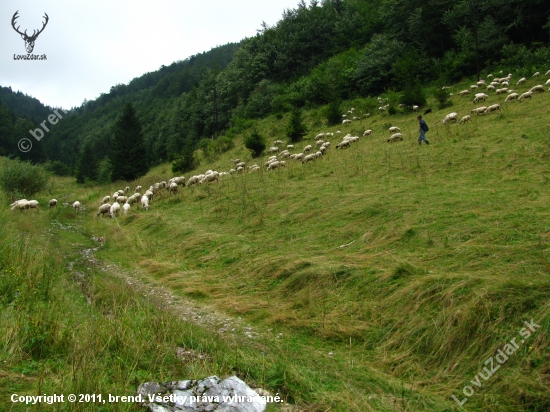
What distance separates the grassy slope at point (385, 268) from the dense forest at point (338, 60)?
18230 millimetres

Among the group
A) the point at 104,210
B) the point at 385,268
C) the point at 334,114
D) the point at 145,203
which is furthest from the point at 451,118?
the point at 104,210

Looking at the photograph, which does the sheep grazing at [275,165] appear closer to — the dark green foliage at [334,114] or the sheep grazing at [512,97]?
the dark green foliage at [334,114]

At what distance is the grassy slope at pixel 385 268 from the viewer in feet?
13.6

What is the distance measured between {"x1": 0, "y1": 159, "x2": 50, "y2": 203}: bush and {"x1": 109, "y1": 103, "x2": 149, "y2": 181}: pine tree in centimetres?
1630

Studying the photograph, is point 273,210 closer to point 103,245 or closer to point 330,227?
point 330,227

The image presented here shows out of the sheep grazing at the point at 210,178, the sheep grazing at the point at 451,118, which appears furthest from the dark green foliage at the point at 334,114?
the sheep grazing at the point at 210,178

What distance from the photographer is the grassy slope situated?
4.14 metres

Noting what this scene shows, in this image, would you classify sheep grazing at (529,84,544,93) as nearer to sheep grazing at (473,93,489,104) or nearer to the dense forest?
sheep grazing at (473,93,489,104)

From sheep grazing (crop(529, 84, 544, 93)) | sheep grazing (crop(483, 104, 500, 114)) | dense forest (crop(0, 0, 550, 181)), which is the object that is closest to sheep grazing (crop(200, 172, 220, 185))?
dense forest (crop(0, 0, 550, 181))

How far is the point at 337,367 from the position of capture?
15.3 feet

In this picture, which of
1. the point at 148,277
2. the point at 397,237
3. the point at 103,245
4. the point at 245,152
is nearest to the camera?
the point at 397,237

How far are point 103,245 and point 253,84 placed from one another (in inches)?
1906

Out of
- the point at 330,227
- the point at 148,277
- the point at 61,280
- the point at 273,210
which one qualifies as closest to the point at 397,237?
the point at 330,227

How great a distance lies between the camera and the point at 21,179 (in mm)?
22750
